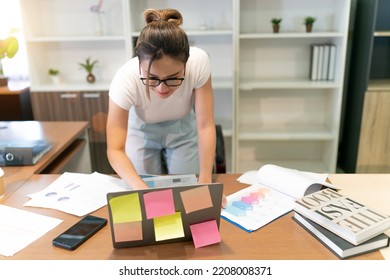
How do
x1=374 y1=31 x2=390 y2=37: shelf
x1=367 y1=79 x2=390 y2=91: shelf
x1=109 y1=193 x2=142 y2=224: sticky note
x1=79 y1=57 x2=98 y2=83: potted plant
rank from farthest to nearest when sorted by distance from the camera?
x1=79 y1=57 x2=98 y2=83: potted plant < x1=367 y1=79 x2=390 y2=91: shelf < x1=374 y1=31 x2=390 y2=37: shelf < x1=109 y1=193 x2=142 y2=224: sticky note

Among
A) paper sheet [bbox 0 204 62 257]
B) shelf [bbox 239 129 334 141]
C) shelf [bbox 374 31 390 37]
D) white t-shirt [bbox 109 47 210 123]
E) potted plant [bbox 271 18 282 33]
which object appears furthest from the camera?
shelf [bbox 239 129 334 141]

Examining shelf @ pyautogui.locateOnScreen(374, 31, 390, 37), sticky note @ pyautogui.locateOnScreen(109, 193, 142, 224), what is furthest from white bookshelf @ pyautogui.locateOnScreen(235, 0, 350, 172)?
sticky note @ pyautogui.locateOnScreen(109, 193, 142, 224)

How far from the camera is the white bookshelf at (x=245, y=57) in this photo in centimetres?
290

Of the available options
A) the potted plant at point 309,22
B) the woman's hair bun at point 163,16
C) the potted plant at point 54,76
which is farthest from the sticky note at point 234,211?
the potted plant at point 54,76

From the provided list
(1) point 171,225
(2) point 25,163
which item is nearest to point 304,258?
(1) point 171,225

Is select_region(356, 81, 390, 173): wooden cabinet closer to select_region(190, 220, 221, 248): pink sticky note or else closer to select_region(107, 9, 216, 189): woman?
select_region(107, 9, 216, 189): woman

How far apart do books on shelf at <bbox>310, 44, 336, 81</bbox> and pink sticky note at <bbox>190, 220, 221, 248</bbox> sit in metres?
2.18

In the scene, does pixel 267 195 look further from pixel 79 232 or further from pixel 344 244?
pixel 79 232

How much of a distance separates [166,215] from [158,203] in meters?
0.05

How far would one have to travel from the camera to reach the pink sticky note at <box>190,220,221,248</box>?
112 cm

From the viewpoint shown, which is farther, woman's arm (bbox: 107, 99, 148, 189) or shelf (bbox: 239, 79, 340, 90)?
shelf (bbox: 239, 79, 340, 90)

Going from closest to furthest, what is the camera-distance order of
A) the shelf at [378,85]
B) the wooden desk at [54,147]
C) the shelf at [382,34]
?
the wooden desk at [54,147] < the shelf at [382,34] < the shelf at [378,85]

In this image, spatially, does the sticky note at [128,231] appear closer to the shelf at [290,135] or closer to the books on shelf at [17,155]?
the books on shelf at [17,155]

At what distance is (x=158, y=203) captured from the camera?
1059 mm
